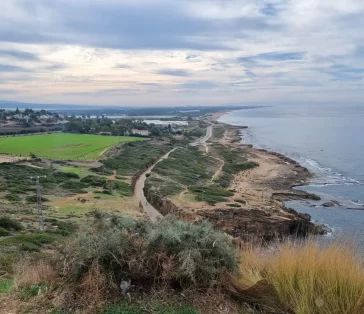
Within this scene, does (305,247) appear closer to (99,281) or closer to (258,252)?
(258,252)

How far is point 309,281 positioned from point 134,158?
62.7 meters

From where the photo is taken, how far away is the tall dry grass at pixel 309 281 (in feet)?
15.3

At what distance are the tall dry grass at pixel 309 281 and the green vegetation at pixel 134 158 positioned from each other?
161ft

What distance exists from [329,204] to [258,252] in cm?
3503

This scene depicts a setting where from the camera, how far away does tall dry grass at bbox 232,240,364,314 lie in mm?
4668

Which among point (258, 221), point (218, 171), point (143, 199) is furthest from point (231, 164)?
point (258, 221)

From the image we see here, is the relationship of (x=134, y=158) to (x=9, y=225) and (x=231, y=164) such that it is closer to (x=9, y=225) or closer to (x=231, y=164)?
(x=231, y=164)

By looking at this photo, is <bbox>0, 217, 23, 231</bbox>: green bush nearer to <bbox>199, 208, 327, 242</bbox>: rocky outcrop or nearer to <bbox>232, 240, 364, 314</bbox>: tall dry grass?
<bbox>199, 208, 327, 242</bbox>: rocky outcrop

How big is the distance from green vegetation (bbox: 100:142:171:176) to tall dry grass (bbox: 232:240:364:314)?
49079mm

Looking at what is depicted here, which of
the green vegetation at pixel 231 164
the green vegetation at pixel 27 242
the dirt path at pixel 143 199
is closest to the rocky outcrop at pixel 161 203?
the dirt path at pixel 143 199

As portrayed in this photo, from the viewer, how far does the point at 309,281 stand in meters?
4.96

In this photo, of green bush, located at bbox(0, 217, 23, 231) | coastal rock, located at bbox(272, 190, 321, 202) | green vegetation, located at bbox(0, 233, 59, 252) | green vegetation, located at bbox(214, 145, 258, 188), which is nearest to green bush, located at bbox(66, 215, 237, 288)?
green vegetation, located at bbox(0, 233, 59, 252)

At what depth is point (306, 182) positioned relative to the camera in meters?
51.3

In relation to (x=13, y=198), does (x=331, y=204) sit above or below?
below
